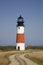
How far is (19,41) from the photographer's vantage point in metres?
63.7

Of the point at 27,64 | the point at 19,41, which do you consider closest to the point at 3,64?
the point at 27,64

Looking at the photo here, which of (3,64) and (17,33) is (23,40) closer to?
(17,33)

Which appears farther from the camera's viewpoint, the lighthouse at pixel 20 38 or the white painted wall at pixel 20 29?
the white painted wall at pixel 20 29

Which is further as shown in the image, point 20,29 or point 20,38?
point 20,29

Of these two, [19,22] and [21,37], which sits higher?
[19,22]

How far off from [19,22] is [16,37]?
14.9 feet

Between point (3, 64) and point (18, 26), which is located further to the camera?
point (18, 26)

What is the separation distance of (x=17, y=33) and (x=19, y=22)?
11.5 ft

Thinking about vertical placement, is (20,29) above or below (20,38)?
above

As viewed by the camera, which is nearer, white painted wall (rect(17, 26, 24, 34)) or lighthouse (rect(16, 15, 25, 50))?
lighthouse (rect(16, 15, 25, 50))

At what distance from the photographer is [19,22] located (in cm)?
6588

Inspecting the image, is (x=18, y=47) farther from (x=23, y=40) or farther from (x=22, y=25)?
(x=22, y=25)

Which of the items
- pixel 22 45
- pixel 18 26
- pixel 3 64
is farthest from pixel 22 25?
pixel 3 64

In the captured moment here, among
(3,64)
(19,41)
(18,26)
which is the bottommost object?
(3,64)
